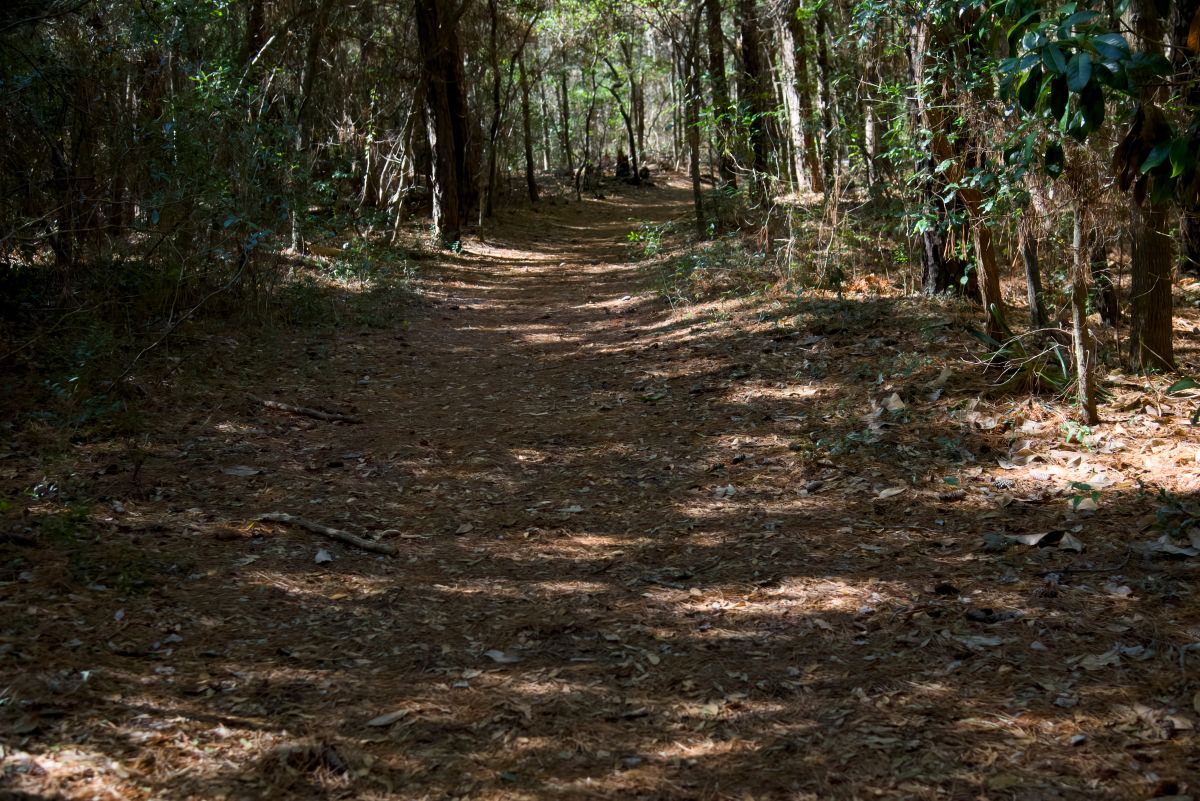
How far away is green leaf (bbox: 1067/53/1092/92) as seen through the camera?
2.54 metres

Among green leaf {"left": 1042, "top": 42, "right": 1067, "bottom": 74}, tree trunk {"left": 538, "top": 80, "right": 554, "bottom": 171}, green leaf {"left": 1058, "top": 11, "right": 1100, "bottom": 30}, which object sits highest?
tree trunk {"left": 538, "top": 80, "right": 554, "bottom": 171}

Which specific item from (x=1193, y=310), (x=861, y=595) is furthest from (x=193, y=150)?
(x=1193, y=310)

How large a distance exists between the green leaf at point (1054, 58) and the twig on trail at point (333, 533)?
12.0 feet

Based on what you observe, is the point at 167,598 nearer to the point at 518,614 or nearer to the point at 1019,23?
the point at 518,614

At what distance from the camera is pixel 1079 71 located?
→ 2561 mm

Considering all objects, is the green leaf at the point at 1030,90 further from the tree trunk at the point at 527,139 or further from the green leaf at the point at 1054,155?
the tree trunk at the point at 527,139

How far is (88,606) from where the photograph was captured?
361 cm

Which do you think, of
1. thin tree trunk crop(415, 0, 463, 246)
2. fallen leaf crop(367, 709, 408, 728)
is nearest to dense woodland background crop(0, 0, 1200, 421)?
thin tree trunk crop(415, 0, 463, 246)

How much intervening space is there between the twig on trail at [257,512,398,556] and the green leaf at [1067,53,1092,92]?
145 inches

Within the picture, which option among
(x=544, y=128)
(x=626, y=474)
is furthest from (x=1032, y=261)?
(x=544, y=128)

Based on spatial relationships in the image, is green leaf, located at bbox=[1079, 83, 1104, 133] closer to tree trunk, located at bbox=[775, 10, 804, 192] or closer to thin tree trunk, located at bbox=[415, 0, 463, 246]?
tree trunk, located at bbox=[775, 10, 804, 192]

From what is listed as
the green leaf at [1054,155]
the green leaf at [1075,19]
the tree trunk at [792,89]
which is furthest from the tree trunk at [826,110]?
the green leaf at [1075,19]

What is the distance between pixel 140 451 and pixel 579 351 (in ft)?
17.4

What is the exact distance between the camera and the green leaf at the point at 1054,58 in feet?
8.46
